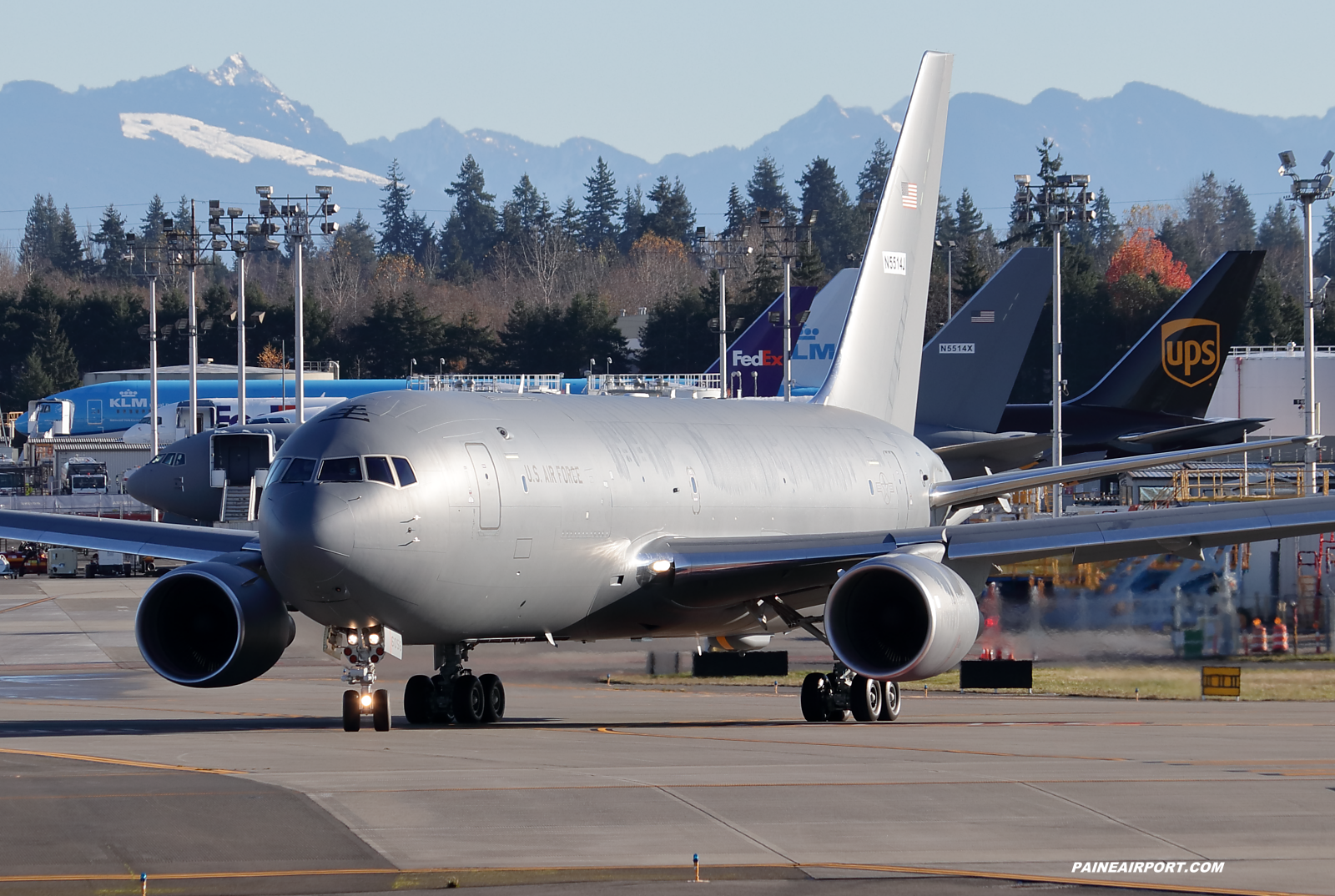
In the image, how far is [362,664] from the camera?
21.9 metres

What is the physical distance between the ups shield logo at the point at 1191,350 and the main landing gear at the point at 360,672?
4262 centimetres

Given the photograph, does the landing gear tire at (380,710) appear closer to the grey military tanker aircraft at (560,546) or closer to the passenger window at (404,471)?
the grey military tanker aircraft at (560,546)

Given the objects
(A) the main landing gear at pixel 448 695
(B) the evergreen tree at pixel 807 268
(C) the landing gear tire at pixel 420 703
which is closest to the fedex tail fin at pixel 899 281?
(A) the main landing gear at pixel 448 695

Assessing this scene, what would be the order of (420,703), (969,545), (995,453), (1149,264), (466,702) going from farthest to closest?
(1149,264), (995,453), (466,702), (420,703), (969,545)

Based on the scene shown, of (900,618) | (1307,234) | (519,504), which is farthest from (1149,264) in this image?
(519,504)

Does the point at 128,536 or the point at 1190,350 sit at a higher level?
the point at 1190,350

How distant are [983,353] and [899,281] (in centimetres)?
1309

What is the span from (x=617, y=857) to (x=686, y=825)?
1418mm

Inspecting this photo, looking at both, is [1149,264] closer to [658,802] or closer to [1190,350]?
[1190,350]

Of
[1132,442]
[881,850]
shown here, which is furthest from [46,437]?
[881,850]

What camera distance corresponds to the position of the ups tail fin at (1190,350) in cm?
5853

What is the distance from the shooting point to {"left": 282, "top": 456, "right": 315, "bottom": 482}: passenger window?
21000mm

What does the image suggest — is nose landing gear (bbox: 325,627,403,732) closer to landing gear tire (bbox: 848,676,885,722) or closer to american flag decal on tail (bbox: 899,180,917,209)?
landing gear tire (bbox: 848,676,885,722)

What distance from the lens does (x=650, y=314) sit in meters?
139
